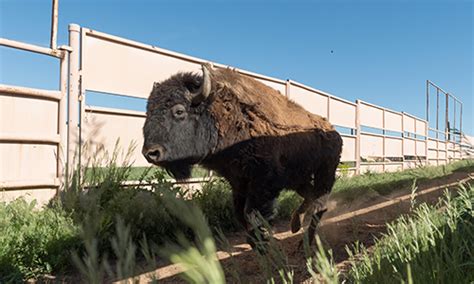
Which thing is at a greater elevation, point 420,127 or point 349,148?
point 420,127

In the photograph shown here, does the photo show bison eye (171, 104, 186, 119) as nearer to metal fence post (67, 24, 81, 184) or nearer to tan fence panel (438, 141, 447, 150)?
metal fence post (67, 24, 81, 184)

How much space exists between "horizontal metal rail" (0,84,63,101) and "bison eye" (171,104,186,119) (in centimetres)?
263

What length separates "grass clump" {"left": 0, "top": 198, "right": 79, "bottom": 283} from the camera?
4.00m

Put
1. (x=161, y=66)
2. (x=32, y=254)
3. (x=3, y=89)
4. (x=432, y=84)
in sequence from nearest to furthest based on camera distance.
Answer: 1. (x=32, y=254)
2. (x=3, y=89)
3. (x=161, y=66)
4. (x=432, y=84)

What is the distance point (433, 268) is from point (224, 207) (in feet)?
15.8

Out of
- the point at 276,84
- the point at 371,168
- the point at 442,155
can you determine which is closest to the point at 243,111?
the point at 276,84

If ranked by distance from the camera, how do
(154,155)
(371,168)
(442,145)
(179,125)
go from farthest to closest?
(442,145) → (371,168) → (179,125) → (154,155)

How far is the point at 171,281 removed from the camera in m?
4.08

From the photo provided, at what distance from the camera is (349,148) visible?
52.5 feet

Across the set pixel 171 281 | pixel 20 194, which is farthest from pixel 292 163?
pixel 20 194

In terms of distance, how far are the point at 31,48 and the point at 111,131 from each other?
Answer: 1715 mm

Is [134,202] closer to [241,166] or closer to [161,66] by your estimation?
[241,166]

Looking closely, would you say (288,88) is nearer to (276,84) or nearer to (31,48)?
(276,84)

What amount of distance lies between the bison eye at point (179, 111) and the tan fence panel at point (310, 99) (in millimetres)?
7836
